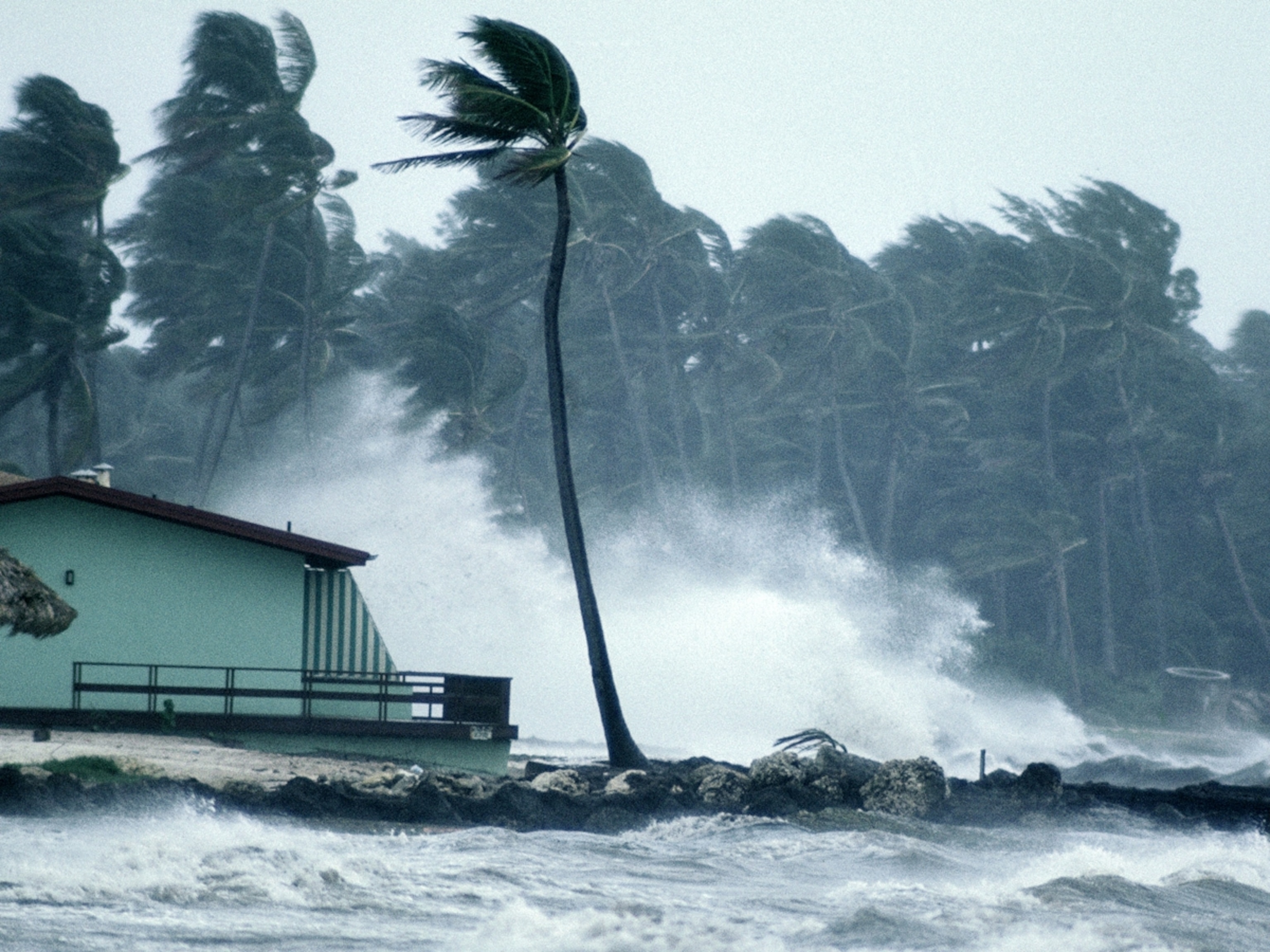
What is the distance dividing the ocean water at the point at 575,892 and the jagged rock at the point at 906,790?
2677 millimetres

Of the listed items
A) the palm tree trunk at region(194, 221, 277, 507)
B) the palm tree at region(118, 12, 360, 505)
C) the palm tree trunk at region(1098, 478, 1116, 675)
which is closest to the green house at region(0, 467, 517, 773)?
the palm tree at region(118, 12, 360, 505)

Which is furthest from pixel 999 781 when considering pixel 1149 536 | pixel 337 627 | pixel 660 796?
pixel 1149 536

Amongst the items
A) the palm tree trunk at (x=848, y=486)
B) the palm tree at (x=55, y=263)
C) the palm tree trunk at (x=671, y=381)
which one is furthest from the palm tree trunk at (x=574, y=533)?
the palm tree trunk at (x=848, y=486)

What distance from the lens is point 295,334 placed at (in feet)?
220

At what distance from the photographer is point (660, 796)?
20.9 metres

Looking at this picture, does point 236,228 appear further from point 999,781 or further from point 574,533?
point 999,781

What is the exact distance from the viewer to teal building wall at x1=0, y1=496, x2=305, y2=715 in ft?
76.6

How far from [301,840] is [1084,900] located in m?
6.90

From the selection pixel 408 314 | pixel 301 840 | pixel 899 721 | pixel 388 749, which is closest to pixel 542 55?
pixel 388 749

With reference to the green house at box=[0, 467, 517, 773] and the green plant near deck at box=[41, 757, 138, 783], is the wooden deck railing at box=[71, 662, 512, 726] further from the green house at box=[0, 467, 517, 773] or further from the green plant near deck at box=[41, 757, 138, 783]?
the green plant near deck at box=[41, 757, 138, 783]

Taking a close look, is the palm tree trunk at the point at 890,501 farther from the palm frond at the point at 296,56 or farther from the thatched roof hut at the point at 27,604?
the thatched roof hut at the point at 27,604

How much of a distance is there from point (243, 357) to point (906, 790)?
43.9 meters

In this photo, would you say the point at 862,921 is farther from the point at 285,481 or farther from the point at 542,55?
the point at 285,481

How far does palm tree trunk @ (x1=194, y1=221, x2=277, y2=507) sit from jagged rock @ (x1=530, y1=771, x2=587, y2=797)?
4187 centimetres
